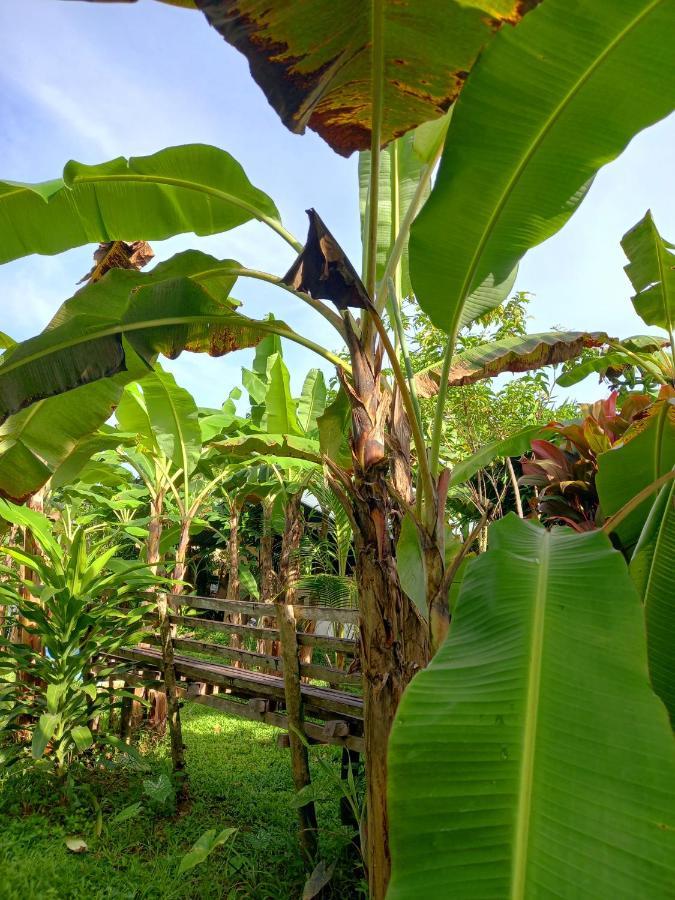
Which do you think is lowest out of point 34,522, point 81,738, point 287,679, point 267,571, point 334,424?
point 81,738

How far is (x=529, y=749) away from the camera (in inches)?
34.5

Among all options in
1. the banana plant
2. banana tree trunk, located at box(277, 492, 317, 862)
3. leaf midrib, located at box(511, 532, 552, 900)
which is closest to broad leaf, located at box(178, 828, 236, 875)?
banana tree trunk, located at box(277, 492, 317, 862)

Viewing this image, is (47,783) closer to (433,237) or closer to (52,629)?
(52,629)

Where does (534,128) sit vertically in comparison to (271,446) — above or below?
above

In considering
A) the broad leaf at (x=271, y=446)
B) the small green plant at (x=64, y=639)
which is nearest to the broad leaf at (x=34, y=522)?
the small green plant at (x=64, y=639)

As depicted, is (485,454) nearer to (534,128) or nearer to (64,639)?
(534,128)

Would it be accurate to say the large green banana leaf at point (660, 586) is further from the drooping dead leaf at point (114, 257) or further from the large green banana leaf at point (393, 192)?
the drooping dead leaf at point (114, 257)

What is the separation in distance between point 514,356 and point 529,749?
2229 mm

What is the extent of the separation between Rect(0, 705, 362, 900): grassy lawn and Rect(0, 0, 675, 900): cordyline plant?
1592 millimetres

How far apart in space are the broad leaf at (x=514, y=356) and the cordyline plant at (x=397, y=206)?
0.09 feet

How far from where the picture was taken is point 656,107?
55.2 inches

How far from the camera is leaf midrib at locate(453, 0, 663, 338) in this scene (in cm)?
132

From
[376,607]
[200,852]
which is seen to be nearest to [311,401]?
[200,852]

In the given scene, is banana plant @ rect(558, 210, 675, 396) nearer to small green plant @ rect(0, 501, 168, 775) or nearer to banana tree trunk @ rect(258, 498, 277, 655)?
small green plant @ rect(0, 501, 168, 775)
